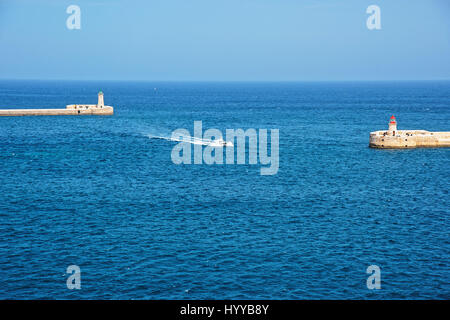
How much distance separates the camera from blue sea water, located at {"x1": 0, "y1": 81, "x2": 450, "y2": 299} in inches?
1448

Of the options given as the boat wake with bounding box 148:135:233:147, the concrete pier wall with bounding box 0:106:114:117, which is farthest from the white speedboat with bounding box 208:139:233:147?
the concrete pier wall with bounding box 0:106:114:117

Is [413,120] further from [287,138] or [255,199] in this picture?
[255,199]

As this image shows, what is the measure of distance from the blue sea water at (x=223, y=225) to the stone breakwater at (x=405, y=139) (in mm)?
1675

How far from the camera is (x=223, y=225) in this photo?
162ft

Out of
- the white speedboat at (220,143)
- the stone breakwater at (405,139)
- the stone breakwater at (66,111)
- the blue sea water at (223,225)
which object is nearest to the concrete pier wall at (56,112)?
the stone breakwater at (66,111)

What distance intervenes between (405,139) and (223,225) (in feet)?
178

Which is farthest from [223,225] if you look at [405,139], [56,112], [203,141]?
[56,112]

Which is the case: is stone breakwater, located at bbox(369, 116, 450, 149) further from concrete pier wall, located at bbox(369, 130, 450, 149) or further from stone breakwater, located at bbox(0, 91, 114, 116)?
stone breakwater, located at bbox(0, 91, 114, 116)

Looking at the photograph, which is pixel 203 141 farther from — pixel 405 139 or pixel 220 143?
pixel 405 139

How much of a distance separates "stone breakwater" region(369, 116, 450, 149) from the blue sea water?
1.67 meters

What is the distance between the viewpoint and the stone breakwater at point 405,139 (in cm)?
9376

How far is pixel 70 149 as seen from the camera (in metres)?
96.5

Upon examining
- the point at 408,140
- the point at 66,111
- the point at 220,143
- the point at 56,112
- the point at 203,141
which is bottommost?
the point at 220,143
